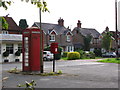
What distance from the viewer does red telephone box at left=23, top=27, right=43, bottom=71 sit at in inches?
577

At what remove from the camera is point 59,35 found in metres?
51.8

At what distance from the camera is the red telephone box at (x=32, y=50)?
577 inches

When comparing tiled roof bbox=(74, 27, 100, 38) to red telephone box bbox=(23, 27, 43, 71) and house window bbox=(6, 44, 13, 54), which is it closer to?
house window bbox=(6, 44, 13, 54)

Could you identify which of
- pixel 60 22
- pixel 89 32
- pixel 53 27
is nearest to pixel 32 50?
pixel 53 27

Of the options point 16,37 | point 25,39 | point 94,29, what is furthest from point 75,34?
point 25,39

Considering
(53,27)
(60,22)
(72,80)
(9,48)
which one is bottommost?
(72,80)

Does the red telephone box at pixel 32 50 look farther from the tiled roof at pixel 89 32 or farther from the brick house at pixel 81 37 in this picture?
the tiled roof at pixel 89 32

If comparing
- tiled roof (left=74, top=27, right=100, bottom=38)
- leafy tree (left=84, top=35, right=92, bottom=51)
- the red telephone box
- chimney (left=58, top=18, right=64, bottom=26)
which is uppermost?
chimney (left=58, top=18, right=64, bottom=26)

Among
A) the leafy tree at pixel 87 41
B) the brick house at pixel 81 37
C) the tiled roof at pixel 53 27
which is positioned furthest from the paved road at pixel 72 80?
the brick house at pixel 81 37

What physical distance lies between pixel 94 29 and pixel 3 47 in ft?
142

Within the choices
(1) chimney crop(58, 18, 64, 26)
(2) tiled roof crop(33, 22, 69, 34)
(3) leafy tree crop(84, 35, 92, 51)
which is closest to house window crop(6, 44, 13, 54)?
(2) tiled roof crop(33, 22, 69, 34)

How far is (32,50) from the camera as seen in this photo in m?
14.7

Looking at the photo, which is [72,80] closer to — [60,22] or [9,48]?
[9,48]

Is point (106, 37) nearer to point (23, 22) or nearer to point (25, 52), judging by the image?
point (23, 22)
